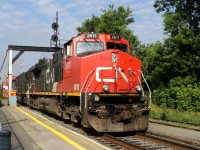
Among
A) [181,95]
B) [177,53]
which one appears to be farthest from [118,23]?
[181,95]

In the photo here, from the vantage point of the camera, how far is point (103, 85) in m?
13.8

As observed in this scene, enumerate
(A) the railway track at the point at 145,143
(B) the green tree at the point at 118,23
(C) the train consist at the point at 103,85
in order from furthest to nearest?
(B) the green tree at the point at 118,23 → (C) the train consist at the point at 103,85 → (A) the railway track at the point at 145,143

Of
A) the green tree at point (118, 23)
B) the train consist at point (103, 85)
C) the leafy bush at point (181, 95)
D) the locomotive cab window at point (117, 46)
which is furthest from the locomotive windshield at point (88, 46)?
the green tree at point (118, 23)

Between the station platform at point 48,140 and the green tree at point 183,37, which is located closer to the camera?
the station platform at point 48,140

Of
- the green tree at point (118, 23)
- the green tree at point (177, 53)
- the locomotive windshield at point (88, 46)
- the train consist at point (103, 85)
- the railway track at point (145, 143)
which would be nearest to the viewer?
the railway track at point (145, 143)

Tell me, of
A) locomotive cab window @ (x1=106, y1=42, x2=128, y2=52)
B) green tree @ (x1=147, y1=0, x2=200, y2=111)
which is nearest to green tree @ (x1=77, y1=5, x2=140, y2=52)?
green tree @ (x1=147, y1=0, x2=200, y2=111)

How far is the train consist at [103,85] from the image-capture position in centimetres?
1336

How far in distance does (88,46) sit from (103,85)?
2.05m

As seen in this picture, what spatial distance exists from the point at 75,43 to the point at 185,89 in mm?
17581

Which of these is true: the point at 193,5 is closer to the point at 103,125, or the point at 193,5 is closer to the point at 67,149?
the point at 103,125

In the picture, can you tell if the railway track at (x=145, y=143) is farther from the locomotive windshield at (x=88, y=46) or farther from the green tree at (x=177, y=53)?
the green tree at (x=177, y=53)

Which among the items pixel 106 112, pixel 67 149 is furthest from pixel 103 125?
pixel 67 149

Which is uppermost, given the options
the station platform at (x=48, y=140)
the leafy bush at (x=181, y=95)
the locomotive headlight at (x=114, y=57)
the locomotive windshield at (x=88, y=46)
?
the locomotive windshield at (x=88, y=46)

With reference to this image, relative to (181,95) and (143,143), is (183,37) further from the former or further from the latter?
(143,143)
